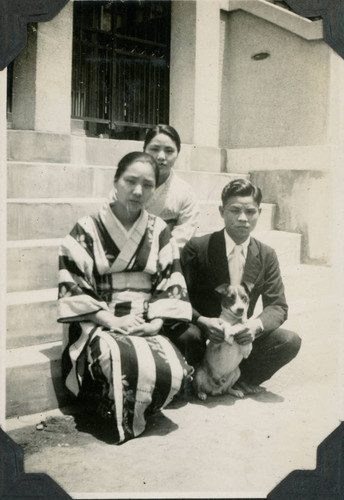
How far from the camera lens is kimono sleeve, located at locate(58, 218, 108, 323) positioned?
263 centimetres

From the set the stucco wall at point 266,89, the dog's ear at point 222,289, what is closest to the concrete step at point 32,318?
the dog's ear at point 222,289

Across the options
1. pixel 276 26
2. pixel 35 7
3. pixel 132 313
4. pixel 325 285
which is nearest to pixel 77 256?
pixel 132 313

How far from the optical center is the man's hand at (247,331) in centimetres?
295

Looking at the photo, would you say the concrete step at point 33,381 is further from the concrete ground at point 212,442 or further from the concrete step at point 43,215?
the concrete step at point 43,215

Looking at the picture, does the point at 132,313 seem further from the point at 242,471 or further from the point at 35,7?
the point at 35,7

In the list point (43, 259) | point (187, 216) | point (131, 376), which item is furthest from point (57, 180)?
point (131, 376)

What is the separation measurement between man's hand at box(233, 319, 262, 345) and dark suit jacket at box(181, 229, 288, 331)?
0.10 m

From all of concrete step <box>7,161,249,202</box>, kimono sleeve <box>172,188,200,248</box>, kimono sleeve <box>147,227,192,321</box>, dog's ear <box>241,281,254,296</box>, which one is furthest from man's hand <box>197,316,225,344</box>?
concrete step <box>7,161,249,202</box>

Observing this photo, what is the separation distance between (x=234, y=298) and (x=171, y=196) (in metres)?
0.92

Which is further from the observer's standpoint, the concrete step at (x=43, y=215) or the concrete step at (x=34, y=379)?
the concrete step at (x=43, y=215)

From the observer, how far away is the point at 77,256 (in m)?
2.69

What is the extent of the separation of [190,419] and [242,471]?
454 mm

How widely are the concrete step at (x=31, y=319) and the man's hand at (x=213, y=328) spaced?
3.00 feet

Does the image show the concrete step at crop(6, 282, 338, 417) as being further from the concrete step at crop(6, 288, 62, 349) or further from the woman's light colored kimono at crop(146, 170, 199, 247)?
the woman's light colored kimono at crop(146, 170, 199, 247)
